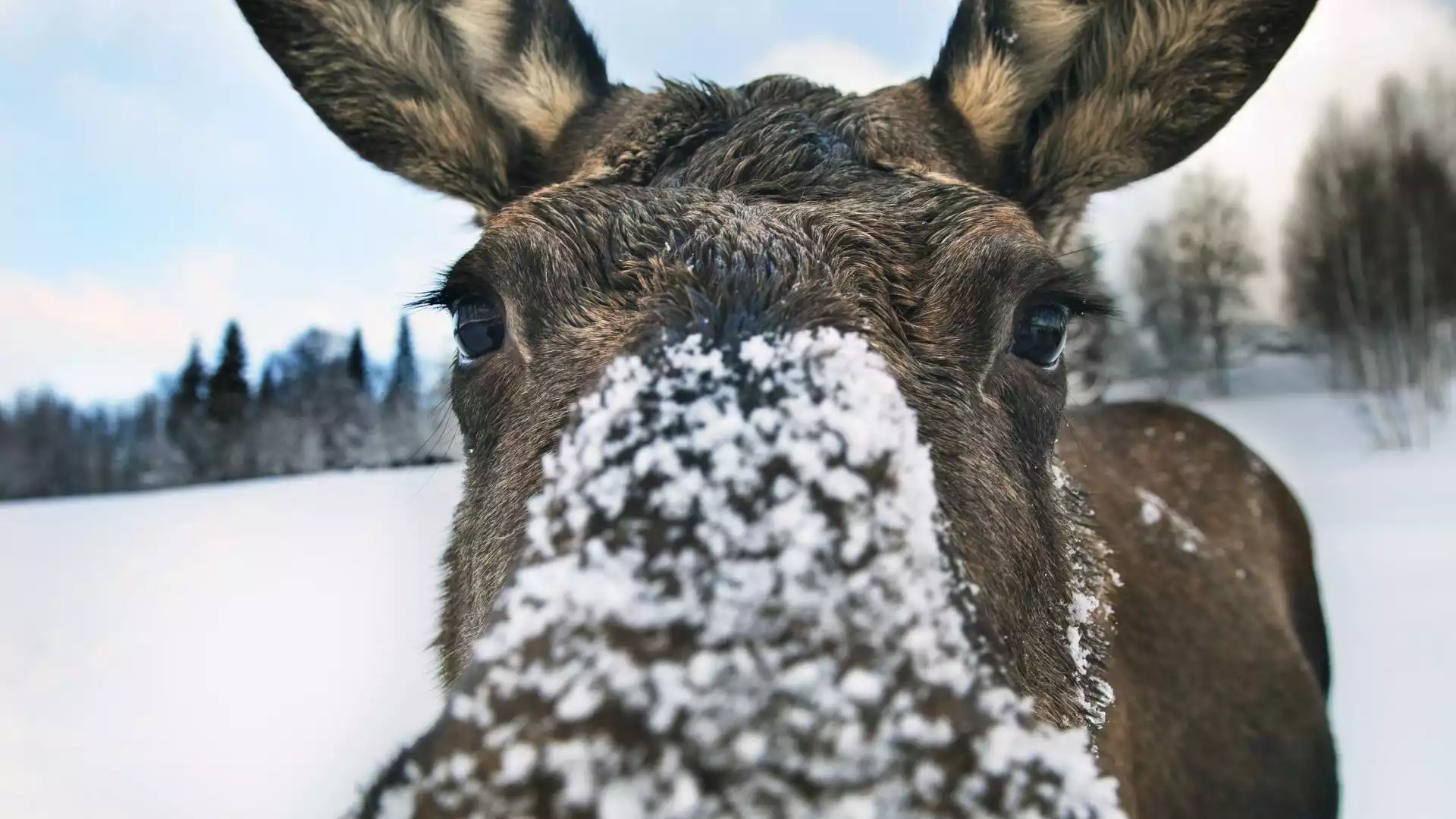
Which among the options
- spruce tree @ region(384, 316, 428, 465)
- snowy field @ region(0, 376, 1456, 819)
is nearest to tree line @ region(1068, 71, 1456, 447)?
snowy field @ region(0, 376, 1456, 819)

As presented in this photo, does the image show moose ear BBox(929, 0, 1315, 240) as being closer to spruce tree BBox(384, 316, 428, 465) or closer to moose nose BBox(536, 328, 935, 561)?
moose nose BBox(536, 328, 935, 561)

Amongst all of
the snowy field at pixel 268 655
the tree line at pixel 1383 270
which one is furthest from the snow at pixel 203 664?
the tree line at pixel 1383 270

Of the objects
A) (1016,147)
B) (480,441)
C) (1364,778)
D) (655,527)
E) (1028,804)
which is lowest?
(1364,778)

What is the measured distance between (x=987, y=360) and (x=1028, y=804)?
4.25 ft

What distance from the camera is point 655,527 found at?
46.9 inches

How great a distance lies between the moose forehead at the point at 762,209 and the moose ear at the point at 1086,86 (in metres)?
0.50

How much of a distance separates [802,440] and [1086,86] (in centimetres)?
269

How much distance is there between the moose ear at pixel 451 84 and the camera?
3.23 m

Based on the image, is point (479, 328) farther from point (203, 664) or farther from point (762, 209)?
point (203, 664)

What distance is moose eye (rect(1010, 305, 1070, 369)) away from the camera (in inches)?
91.9

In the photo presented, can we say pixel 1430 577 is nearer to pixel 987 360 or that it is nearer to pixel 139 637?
pixel 987 360

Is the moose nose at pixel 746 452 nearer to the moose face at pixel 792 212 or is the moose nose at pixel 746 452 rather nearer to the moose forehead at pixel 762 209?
the moose face at pixel 792 212

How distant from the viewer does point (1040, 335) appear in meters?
2.38

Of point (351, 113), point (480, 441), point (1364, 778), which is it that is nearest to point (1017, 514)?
point (480, 441)
